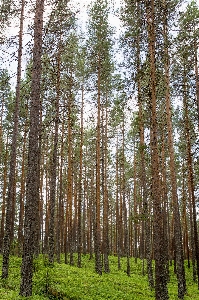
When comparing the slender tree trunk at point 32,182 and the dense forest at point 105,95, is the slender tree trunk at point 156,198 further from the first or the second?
the slender tree trunk at point 32,182

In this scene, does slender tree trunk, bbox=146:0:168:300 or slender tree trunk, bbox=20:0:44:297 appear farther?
slender tree trunk, bbox=146:0:168:300

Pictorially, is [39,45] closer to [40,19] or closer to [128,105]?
[40,19]

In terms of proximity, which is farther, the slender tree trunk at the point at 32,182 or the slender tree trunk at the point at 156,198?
the slender tree trunk at the point at 156,198

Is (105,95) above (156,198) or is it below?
above

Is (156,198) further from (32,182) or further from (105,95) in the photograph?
(105,95)

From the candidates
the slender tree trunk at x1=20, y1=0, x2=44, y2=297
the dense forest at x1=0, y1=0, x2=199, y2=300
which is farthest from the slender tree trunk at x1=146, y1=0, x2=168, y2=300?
the slender tree trunk at x1=20, y1=0, x2=44, y2=297

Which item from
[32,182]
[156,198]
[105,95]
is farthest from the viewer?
[105,95]

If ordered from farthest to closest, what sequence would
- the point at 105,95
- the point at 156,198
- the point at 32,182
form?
1. the point at 105,95
2. the point at 156,198
3. the point at 32,182

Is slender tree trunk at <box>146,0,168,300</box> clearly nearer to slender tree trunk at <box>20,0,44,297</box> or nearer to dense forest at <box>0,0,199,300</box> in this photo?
dense forest at <box>0,0,199,300</box>

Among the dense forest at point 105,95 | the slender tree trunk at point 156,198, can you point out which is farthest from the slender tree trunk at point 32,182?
the slender tree trunk at point 156,198

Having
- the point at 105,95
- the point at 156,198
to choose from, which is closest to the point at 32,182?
the point at 156,198

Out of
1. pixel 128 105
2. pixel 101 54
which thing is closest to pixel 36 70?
pixel 128 105

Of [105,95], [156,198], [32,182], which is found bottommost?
[156,198]

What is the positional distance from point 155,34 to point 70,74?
450 inches
